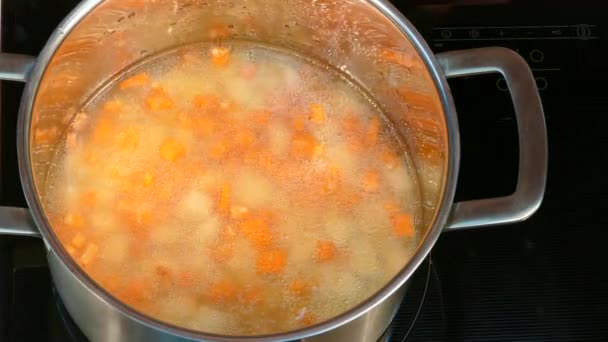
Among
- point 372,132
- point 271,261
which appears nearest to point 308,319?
point 271,261

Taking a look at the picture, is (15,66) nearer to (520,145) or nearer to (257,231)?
(257,231)

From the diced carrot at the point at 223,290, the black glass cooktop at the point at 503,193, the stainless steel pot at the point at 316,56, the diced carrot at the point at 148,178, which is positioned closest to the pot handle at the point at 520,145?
the stainless steel pot at the point at 316,56

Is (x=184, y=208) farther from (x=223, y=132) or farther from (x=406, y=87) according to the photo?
(x=406, y=87)

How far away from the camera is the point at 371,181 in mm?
994

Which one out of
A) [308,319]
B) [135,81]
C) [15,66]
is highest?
[15,66]

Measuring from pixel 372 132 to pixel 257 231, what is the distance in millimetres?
220

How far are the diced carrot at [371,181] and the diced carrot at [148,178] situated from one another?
0.87 feet

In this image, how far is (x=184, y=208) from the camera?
0.94 meters

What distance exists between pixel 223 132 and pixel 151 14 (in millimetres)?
174

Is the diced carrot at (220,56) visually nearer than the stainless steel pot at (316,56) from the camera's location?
No

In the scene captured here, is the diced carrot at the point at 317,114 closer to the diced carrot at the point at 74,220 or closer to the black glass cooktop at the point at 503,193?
the black glass cooktop at the point at 503,193

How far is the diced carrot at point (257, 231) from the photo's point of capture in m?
0.93

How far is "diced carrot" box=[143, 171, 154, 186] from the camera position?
958 mm

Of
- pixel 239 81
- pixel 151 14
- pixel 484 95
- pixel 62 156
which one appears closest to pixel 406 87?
pixel 484 95
